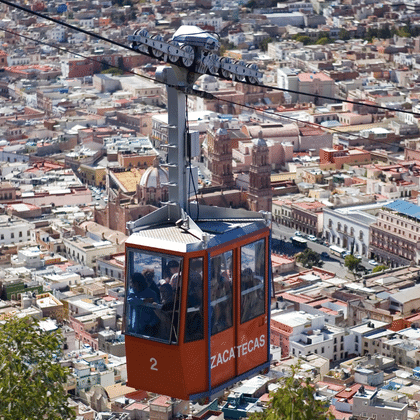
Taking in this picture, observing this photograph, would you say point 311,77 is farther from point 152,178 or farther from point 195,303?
point 195,303

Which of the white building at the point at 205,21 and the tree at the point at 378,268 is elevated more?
the white building at the point at 205,21

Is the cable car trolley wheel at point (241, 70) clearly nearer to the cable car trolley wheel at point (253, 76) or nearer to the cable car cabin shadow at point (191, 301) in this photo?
the cable car trolley wheel at point (253, 76)

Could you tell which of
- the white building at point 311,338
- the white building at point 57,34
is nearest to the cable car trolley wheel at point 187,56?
the white building at point 311,338

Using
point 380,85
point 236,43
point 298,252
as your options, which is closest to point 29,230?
point 298,252

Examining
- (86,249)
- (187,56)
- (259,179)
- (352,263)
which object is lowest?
(352,263)

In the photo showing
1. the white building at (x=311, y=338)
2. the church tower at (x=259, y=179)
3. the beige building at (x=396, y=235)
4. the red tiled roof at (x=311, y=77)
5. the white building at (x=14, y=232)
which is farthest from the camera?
the red tiled roof at (x=311, y=77)

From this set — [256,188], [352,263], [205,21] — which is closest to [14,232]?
[256,188]
